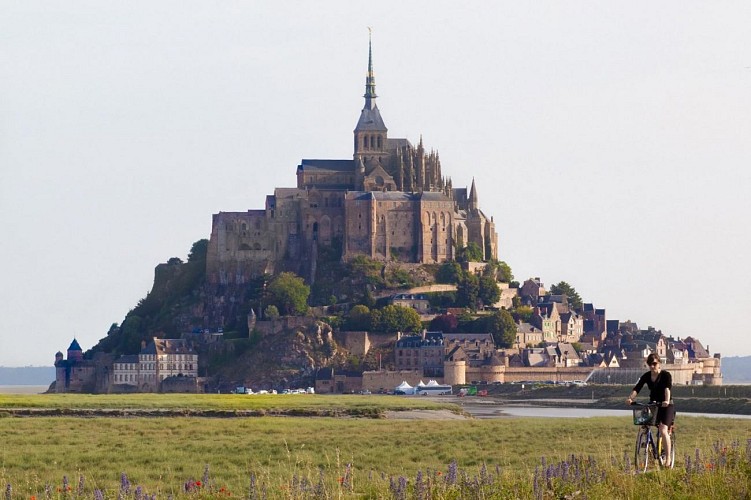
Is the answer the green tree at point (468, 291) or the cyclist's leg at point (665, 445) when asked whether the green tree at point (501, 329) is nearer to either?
the green tree at point (468, 291)

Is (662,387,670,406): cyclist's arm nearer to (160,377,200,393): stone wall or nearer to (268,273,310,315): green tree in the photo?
(160,377,200,393): stone wall

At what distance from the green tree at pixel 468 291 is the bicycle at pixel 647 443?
12824 centimetres

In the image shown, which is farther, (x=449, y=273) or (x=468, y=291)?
(x=449, y=273)

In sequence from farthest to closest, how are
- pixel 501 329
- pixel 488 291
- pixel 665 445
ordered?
pixel 488 291
pixel 501 329
pixel 665 445

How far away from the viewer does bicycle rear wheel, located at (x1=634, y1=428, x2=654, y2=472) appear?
23.1 m

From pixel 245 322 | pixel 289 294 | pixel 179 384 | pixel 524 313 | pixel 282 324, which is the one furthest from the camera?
pixel 524 313

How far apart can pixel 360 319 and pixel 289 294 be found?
292 inches

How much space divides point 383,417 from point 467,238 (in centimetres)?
9094

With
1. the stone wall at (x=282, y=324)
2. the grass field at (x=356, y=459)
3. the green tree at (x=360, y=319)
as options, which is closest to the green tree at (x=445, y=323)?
the green tree at (x=360, y=319)

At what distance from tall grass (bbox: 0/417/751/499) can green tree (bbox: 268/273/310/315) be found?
83.3 meters

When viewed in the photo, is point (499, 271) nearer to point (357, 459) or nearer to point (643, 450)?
point (357, 459)

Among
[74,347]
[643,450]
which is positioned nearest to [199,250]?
[74,347]

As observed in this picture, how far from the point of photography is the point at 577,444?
4566cm

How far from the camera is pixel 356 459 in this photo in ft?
132
